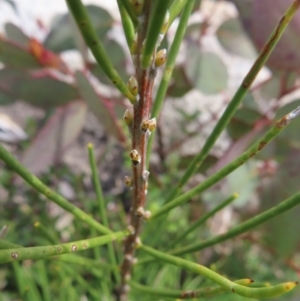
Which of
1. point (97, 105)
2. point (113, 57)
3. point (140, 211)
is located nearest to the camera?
point (140, 211)

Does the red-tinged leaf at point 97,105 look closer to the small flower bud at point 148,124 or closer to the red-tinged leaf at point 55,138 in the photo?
the red-tinged leaf at point 55,138

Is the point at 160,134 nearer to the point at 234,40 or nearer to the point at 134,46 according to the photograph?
the point at 234,40

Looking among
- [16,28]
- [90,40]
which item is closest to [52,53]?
[16,28]

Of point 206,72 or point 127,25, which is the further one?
point 206,72

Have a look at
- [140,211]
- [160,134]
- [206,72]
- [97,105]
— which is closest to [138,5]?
[140,211]

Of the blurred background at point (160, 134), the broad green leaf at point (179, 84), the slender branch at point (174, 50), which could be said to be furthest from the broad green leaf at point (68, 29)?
the slender branch at point (174, 50)

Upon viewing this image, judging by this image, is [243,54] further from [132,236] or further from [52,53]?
[132,236]
